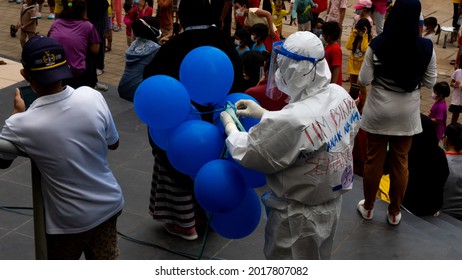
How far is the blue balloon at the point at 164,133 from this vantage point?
4285mm

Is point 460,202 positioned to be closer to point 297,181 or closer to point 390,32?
point 390,32

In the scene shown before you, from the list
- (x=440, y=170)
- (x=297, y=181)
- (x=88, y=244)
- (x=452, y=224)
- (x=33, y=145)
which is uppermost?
(x=33, y=145)

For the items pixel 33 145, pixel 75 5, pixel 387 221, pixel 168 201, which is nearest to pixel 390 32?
pixel 387 221

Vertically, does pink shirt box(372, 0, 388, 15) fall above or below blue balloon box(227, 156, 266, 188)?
below

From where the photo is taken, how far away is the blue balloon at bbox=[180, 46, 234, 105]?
4.17m

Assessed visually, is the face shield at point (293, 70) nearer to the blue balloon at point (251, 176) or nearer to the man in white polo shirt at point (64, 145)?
the blue balloon at point (251, 176)

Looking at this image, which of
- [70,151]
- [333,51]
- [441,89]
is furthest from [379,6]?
[70,151]

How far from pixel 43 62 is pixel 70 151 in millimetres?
410

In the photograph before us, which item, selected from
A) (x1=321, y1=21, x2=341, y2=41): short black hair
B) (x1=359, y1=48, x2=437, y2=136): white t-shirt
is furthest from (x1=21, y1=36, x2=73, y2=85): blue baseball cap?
(x1=321, y1=21, x2=341, y2=41): short black hair

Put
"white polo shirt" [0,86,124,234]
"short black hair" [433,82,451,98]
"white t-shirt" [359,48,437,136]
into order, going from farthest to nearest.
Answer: "short black hair" [433,82,451,98]
"white t-shirt" [359,48,437,136]
"white polo shirt" [0,86,124,234]

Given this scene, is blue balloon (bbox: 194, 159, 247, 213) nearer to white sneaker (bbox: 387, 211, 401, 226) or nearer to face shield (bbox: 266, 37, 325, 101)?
face shield (bbox: 266, 37, 325, 101)

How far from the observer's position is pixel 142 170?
6387 mm

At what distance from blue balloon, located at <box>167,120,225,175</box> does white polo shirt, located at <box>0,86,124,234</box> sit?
1.64 ft

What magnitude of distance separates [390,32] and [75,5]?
359 centimetres
